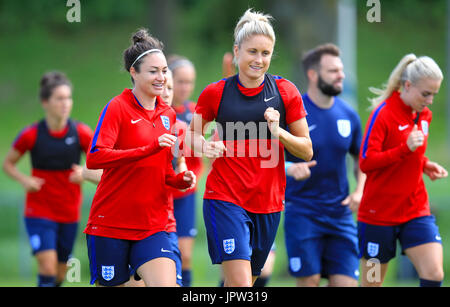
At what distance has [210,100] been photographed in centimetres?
541

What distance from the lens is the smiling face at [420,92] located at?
6254mm

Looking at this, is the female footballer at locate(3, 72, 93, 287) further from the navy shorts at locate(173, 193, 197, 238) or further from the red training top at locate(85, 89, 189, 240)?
the red training top at locate(85, 89, 189, 240)

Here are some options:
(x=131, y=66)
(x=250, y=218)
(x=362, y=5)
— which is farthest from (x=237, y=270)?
(x=362, y=5)

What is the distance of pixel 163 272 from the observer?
513 centimetres

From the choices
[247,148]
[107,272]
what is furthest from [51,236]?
[247,148]

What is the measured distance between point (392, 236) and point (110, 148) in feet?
9.33

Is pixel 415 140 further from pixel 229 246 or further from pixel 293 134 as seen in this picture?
pixel 229 246

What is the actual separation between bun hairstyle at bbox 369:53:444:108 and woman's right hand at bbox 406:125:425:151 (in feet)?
1.98

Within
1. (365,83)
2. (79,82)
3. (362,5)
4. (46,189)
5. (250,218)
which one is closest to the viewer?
(250,218)

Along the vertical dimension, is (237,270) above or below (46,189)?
below

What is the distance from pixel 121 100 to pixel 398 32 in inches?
1372

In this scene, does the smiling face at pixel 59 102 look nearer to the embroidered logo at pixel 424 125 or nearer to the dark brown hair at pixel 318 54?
the dark brown hair at pixel 318 54

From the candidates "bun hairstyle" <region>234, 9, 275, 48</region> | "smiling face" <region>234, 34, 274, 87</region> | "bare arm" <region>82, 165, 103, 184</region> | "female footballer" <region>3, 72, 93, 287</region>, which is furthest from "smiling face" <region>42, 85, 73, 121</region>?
"smiling face" <region>234, 34, 274, 87</region>
